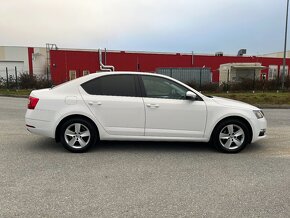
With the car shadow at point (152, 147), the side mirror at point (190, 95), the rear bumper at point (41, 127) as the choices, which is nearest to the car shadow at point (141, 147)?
the car shadow at point (152, 147)

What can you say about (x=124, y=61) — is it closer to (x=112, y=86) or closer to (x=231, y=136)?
(x=112, y=86)

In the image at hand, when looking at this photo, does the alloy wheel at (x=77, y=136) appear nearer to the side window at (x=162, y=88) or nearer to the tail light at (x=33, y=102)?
the tail light at (x=33, y=102)

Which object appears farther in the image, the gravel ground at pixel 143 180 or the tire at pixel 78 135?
the tire at pixel 78 135

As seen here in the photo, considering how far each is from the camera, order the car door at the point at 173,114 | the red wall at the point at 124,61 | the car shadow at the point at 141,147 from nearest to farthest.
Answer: the car door at the point at 173,114
the car shadow at the point at 141,147
the red wall at the point at 124,61

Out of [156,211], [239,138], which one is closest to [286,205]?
[156,211]

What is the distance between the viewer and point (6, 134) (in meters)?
6.91

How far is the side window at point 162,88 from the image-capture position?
5.42 metres

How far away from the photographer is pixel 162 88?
18.0 feet

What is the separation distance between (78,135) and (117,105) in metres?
0.97

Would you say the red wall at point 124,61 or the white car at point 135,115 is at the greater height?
the red wall at point 124,61

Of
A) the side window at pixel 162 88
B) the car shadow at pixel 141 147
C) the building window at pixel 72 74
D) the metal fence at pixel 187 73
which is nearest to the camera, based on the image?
the side window at pixel 162 88

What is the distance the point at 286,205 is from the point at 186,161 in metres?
1.91

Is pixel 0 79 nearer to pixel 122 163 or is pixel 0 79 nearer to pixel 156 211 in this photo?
pixel 122 163

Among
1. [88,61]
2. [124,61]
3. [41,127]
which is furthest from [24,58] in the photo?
[41,127]
